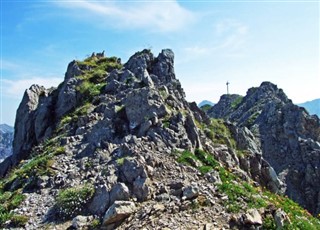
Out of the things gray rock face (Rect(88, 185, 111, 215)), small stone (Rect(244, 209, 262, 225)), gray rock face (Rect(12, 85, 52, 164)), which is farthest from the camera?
gray rock face (Rect(12, 85, 52, 164))

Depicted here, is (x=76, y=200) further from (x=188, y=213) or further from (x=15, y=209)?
(x=188, y=213)

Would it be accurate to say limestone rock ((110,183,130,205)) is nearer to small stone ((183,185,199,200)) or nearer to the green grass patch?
the green grass patch

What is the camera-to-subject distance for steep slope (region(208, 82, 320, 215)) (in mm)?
57625

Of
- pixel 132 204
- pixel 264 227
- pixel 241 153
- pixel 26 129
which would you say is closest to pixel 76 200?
pixel 132 204

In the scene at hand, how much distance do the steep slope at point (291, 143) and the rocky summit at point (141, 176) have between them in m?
21.1

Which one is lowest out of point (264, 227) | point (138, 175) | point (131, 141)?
point (264, 227)

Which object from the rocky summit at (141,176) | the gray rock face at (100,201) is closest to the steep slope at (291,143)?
the rocky summit at (141,176)

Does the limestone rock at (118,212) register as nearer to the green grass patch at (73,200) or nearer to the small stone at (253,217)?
the green grass patch at (73,200)

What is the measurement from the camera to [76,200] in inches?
856

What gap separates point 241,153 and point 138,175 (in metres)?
16.8

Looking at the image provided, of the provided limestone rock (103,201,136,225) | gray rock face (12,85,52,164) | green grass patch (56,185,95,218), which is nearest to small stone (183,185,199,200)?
limestone rock (103,201,136,225)

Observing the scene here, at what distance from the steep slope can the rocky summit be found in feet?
69.1

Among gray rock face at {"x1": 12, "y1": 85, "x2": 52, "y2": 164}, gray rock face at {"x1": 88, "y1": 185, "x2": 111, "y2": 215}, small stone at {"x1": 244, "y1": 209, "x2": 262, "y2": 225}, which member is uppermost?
gray rock face at {"x1": 12, "y1": 85, "x2": 52, "y2": 164}

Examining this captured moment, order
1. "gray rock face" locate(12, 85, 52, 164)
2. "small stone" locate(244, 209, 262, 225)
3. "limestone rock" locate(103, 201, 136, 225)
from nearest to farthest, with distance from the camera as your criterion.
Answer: "small stone" locate(244, 209, 262, 225), "limestone rock" locate(103, 201, 136, 225), "gray rock face" locate(12, 85, 52, 164)
